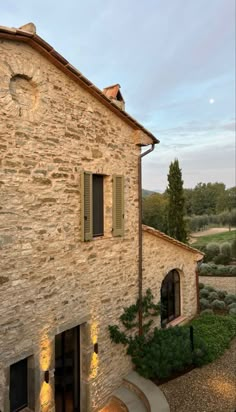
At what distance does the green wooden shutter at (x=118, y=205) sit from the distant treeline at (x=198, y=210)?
17.4 m

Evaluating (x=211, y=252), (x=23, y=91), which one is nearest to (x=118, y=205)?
(x=23, y=91)

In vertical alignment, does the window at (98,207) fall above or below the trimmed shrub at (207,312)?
above

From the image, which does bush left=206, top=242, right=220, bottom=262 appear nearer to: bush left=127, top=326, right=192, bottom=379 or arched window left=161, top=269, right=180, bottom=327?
arched window left=161, top=269, right=180, bottom=327

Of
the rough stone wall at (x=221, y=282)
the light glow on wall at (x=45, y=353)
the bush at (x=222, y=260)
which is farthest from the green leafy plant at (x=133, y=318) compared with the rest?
the bush at (x=222, y=260)

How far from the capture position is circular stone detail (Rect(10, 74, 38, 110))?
204 inches

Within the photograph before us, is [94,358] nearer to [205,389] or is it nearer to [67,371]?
[67,371]

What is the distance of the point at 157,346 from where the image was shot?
815cm

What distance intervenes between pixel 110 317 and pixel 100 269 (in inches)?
56.1

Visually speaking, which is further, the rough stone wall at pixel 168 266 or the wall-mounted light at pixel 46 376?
the rough stone wall at pixel 168 266

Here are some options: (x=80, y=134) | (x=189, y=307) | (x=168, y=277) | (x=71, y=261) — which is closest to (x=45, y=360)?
(x=71, y=261)

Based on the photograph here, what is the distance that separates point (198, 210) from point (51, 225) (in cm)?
7083

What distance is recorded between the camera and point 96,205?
7.22 meters

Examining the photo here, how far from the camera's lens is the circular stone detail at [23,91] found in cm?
518

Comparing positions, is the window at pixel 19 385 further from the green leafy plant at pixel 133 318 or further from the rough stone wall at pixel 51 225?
the green leafy plant at pixel 133 318
